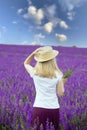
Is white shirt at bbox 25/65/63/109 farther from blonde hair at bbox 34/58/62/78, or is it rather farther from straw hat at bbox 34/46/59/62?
straw hat at bbox 34/46/59/62

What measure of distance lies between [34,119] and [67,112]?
0.49m

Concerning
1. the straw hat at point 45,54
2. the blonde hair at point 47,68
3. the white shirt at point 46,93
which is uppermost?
the straw hat at point 45,54

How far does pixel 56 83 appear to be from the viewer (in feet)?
14.0

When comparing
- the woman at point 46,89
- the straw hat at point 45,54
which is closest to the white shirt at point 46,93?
the woman at point 46,89

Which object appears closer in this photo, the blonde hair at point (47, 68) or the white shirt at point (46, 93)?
the blonde hair at point (47, 68)

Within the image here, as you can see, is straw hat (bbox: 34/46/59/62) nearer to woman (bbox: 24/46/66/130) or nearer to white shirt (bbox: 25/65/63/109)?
woman (bbox: 24/46/66/130)

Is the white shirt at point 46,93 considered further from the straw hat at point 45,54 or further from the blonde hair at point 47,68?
the straw hat at point 45,54

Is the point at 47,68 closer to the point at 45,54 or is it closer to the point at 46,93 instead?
the point at 45,54

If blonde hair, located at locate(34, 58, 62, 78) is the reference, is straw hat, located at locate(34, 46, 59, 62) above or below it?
above

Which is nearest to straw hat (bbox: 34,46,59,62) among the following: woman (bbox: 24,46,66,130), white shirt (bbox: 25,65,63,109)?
woman (bbox: 24,46,66,130)

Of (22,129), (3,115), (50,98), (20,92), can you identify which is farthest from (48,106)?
(20,92)

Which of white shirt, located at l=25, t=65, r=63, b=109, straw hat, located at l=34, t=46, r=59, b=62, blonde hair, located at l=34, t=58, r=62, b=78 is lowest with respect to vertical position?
white shirt, located at l=25, t=65, r=63, b=109

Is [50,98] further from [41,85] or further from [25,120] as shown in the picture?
[25,120]

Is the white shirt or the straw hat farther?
the white shirt
